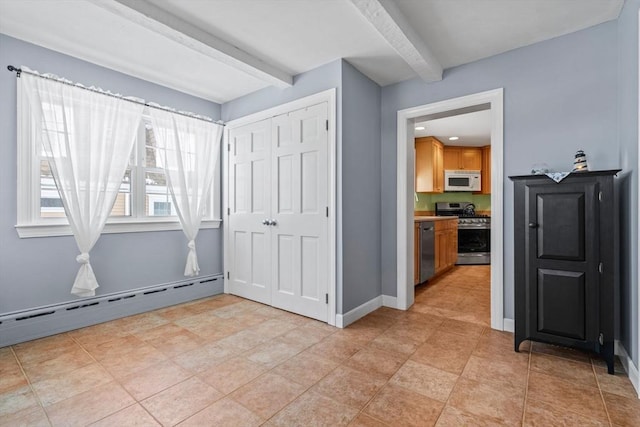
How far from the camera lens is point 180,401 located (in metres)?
1.68

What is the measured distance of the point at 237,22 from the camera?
226 centimetres

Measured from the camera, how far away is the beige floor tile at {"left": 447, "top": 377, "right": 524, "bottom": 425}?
1.56m

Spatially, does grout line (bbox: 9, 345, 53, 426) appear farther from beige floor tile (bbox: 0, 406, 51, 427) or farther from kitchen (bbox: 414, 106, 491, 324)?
kitchen (bbox: 414, 106, 491, 324)

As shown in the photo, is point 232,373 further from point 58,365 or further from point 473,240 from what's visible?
point 473,240

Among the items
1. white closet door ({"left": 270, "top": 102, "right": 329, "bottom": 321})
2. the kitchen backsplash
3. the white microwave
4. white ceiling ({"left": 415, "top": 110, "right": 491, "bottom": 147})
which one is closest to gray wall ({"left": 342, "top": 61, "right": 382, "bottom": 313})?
white closet door ({"left": 270, "top": 102, "right": 329, "bottom": 321})

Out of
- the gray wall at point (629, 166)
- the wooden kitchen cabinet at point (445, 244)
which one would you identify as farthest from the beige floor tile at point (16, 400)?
the wooden kitchen cabinet at point (445, 244)

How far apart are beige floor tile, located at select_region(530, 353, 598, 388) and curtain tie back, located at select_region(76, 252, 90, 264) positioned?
366 centimetres

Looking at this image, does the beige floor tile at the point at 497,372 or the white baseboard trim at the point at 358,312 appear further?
the white baseboard trim at the point at 358,312

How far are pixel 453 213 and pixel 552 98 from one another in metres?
4.25

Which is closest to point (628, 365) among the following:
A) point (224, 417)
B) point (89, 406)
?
point (224, 417)

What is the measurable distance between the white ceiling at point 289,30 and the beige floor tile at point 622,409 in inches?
98.1

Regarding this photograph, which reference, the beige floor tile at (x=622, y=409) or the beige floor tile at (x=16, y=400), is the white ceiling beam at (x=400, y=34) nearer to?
the beige floor tile at (x=622, y=409)

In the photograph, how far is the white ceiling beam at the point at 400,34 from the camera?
1.92 meters

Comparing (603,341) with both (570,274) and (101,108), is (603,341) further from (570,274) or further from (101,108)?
(101,108)
